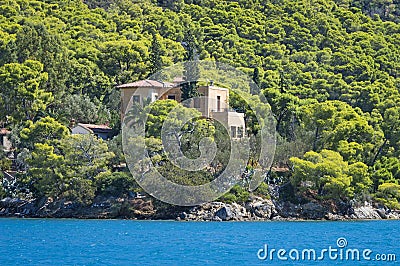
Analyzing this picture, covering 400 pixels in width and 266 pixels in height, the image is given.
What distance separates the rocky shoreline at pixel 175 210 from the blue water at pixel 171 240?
1.81 metres

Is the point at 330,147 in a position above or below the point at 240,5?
below

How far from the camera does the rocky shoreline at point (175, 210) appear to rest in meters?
40.1

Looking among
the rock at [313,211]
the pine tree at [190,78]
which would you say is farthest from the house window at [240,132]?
the rock at [313,211]

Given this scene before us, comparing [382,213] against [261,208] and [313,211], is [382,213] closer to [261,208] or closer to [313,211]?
[313,211]

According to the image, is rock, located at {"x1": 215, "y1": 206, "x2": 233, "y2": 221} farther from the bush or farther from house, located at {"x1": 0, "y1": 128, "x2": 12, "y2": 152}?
house, located at {"x1": 0, "y1": 128, "x2": 12, "y2": 152}

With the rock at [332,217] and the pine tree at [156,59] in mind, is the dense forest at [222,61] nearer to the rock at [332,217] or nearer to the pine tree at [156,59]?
the pine tree at [156,59]

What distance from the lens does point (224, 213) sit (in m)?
40.0

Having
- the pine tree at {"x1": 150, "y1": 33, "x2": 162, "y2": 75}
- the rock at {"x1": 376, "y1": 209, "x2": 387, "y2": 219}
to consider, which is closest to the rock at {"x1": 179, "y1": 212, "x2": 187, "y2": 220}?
the rock at {"x1": 376, "y1": 209, "x2": 387, "y2": 219}

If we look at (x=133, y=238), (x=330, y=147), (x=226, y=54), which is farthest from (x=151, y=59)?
(x=133, y=238)

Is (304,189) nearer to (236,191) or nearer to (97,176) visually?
(236,191)

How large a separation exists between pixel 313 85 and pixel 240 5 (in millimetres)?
22648

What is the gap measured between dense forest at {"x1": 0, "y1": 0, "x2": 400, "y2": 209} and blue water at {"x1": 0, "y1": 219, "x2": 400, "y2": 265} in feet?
11.6

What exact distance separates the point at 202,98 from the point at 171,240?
17.0 metres

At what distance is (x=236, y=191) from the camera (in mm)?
41094
